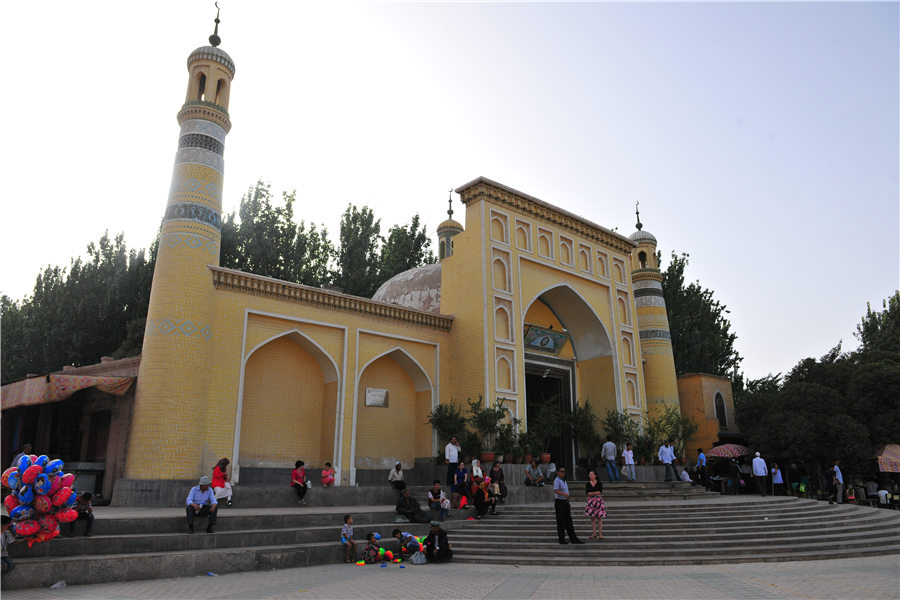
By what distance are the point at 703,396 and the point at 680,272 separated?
350 inches

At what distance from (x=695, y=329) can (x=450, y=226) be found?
11843 millimetres

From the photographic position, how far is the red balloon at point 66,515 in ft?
21.8

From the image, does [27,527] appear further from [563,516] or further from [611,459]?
[611,459]

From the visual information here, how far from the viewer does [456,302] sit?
1614 cm

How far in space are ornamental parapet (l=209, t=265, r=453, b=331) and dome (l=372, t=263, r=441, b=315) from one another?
8.79 ft

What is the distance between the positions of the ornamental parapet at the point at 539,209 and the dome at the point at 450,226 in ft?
21.3

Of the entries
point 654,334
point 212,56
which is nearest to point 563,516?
point 212,56

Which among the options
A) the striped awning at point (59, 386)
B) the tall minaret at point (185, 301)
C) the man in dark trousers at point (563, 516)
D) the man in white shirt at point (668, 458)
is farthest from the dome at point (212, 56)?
the man in white shirt at point (668, 458)

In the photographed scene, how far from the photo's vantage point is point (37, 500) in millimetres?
6555

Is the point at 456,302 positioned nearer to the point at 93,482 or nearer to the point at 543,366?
the point at 543,366

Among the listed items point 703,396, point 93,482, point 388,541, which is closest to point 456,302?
point 388,541

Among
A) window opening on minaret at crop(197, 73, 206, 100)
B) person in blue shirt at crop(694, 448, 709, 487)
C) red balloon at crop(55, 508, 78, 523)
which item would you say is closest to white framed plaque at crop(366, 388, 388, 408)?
window opening on minaret at crop(197, 73, 206, 100)

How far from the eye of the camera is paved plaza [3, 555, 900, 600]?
598 cm

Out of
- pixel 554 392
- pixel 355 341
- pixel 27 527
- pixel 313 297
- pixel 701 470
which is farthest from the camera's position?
pixel 554 392
